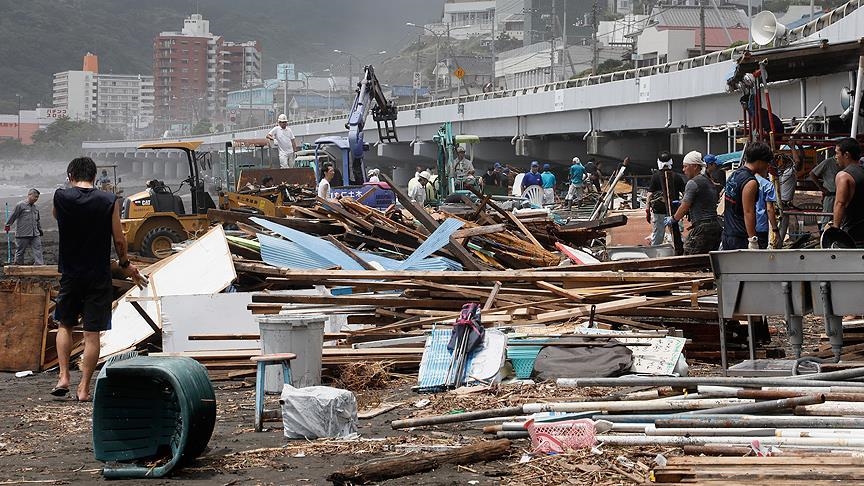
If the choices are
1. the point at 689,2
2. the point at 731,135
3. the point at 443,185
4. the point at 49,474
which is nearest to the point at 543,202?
the point at 443,185

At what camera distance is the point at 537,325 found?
10.9 m

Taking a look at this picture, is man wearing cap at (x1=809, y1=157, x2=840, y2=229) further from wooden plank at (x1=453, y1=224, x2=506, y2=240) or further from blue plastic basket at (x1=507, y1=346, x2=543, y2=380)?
blue plastic basket at (x1=507, y1=346, x2=543, y2=380)

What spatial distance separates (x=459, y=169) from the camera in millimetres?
41000

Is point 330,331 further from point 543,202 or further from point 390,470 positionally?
point 543,202

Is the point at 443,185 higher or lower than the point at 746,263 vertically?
higher

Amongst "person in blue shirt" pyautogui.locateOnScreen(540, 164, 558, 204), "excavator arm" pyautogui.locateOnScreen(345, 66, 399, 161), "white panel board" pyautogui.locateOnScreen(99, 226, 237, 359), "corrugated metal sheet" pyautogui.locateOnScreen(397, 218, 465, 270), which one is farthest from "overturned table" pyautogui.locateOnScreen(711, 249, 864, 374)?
"person in blue shirt" pyautogui.locateOnScreen(540, 164, 558, 204)

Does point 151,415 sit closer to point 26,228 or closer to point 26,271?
point 26,271

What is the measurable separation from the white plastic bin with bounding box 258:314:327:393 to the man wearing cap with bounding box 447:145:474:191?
28697mm

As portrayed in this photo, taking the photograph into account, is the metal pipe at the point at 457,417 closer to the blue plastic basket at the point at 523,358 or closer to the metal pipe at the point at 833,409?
the metal pipe at the point at 833,409

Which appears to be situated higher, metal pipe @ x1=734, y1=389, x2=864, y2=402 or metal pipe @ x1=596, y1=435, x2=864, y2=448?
metal pipe @ x1=734, y1=389, x2=864, y2=402

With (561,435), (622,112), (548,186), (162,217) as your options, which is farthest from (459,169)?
(561,435)

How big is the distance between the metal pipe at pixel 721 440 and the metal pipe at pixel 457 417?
92 centimetres

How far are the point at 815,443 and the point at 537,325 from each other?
472 cm

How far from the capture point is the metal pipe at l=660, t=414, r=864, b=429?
659cm
